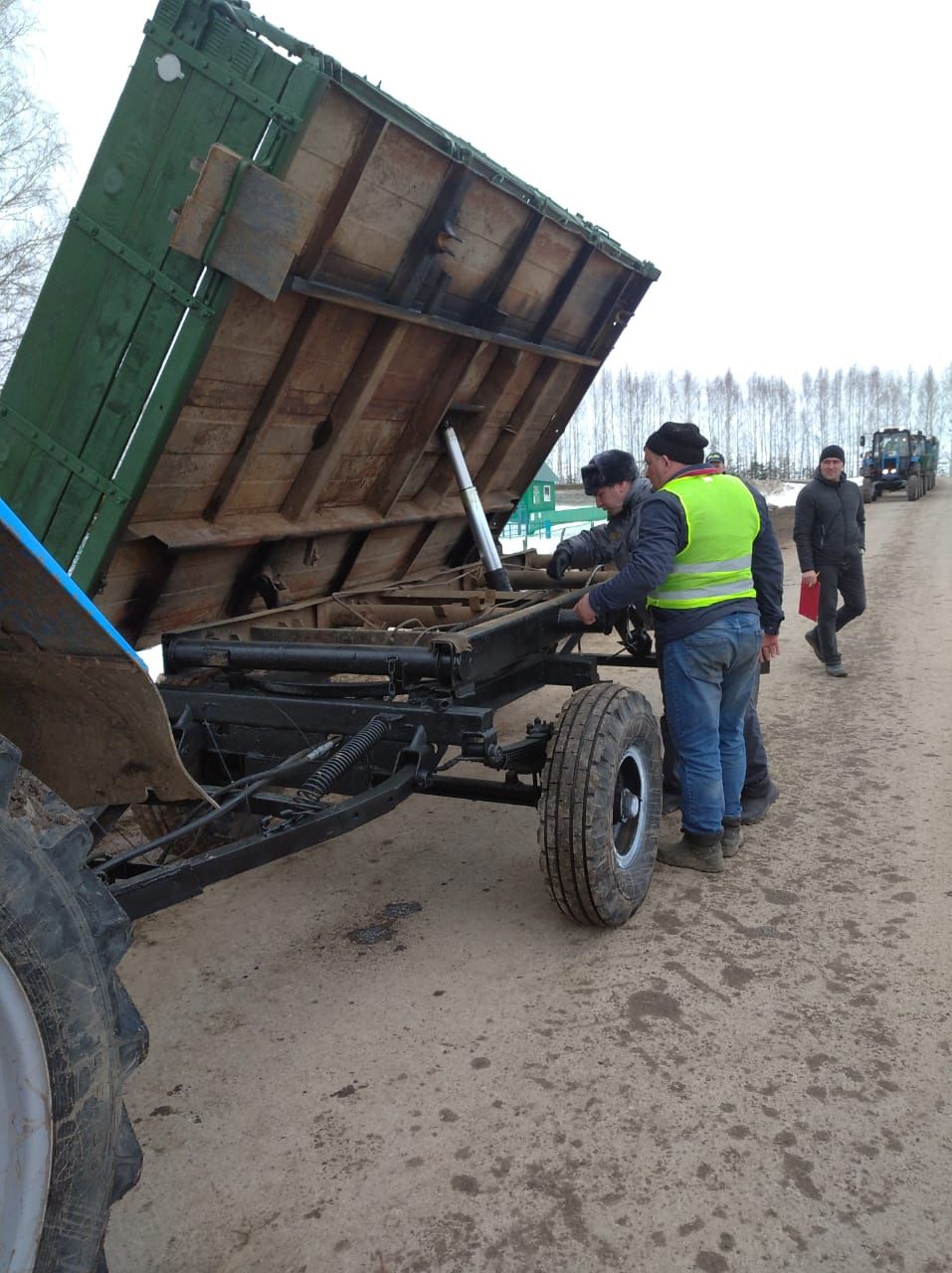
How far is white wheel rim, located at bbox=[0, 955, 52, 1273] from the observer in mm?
1466

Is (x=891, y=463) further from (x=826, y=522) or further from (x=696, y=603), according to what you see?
(x=696, y=603)

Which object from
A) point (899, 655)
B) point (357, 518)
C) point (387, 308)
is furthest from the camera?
point (899, 655)

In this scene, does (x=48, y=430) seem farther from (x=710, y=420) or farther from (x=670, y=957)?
(x=710, y=420)

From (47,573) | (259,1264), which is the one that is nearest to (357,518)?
(47,573)

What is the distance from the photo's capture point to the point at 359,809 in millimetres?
2973

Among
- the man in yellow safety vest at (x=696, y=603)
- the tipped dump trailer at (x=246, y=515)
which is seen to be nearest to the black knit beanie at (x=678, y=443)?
the man in yellow safety vest at (x=696, y=603)

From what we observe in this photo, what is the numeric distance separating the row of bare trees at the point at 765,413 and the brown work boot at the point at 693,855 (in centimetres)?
5457

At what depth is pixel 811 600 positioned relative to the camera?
25.8 feet

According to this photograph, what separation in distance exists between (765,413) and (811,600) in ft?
220

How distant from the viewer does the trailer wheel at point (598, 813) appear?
10.8 ft

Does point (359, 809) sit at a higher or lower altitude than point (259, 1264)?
higher

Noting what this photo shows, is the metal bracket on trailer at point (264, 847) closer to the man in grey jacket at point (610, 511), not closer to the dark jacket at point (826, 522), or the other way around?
the man in grey jacket at point (610, 511)

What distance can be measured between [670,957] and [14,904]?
7.69 feet

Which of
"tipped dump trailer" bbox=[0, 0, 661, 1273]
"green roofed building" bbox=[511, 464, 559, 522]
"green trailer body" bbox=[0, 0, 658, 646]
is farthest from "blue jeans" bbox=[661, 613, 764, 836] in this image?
"green roofed building" bbox=[511, 464, 559, 522]
